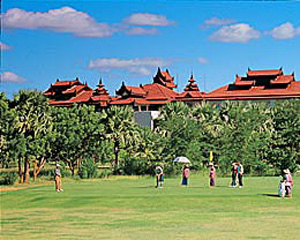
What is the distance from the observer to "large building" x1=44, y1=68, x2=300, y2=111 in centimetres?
11630

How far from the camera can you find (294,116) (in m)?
70.4

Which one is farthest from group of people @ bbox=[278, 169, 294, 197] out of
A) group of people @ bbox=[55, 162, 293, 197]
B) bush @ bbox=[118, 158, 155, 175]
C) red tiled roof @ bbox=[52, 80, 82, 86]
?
red tiled roof @ bbox=[52, 80, 82, 86]

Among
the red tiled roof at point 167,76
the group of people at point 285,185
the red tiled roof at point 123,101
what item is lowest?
the group of people at point 285,185

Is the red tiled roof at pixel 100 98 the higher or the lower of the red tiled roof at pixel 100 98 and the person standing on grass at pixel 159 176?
the higher

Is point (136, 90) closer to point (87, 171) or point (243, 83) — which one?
point (243, 83)

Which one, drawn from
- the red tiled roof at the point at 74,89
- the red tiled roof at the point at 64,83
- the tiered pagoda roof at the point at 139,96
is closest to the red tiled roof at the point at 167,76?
the red tiled roof at the point at 74,89

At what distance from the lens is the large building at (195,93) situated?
11630 centimetres

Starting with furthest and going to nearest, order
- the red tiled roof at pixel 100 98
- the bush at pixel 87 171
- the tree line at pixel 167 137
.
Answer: the red tiled roof at pixel 100 98, the bush at pixel 87 171, the tree line at pixel 167 137

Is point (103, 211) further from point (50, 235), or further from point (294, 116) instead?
point (294, 116)

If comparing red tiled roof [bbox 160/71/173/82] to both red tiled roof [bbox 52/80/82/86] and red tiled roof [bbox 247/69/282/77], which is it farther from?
red tiled roof [bbox 247/69/282/77]

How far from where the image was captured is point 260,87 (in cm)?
11962

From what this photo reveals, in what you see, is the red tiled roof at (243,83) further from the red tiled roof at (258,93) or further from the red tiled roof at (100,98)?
the red tiled roof at (100,98)

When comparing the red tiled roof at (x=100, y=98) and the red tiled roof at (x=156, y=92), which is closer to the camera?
the red tiled roof at (x=156, y=92)

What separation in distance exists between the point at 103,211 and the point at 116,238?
8.80m
